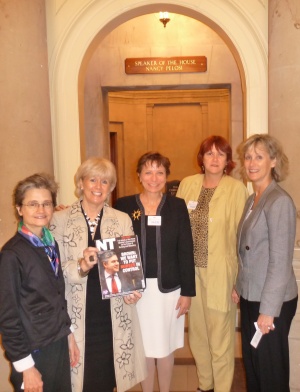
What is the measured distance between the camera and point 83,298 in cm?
247

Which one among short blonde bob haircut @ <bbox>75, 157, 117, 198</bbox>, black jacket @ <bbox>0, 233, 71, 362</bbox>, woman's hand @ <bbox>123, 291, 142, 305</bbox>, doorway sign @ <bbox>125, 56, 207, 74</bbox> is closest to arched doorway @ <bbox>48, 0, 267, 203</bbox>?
short blonde bob haircut @ <bbox>75, 157, 117, 198</bbox>

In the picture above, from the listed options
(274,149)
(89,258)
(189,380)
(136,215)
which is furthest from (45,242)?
(189,380)

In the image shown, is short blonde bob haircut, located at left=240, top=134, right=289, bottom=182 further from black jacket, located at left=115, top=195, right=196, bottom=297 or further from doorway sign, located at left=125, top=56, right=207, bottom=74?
doorway sign, located at left=125, top=56, right=207, bottom=74

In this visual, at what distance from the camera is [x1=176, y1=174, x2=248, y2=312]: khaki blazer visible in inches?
121

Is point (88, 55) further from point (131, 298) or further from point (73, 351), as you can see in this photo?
point (73, 351)

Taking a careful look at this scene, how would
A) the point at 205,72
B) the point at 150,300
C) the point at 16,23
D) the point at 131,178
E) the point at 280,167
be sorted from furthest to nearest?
the point at 131,178 < the point at 205,72 < the point at 16,23 < the point at 150,300 < the point at 280,167

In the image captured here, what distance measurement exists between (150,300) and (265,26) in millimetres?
2528

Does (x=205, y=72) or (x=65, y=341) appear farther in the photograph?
(x=205, y=72)

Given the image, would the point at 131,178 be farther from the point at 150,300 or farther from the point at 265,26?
the point at 150,300

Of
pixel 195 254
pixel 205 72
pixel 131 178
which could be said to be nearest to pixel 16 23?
pixel 195 254

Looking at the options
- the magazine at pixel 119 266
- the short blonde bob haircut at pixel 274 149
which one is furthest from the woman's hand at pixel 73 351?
the short blonde bob haircut at pixel 274 149

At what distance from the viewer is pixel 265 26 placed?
3641 millimetres

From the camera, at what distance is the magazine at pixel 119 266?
7.62 feet

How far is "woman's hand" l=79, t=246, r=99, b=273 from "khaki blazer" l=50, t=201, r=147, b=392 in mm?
94
